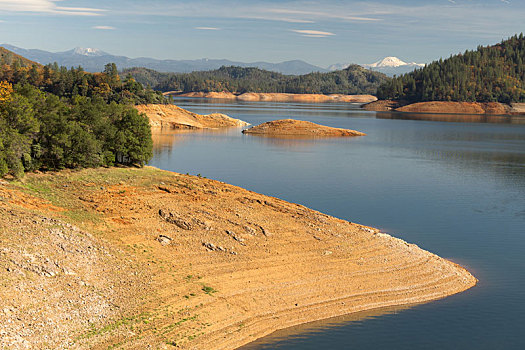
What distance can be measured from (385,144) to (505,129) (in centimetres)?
7250

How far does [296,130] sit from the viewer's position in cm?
14475

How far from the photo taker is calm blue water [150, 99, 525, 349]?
28984 millimetres

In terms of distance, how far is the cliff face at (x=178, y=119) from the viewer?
152 m

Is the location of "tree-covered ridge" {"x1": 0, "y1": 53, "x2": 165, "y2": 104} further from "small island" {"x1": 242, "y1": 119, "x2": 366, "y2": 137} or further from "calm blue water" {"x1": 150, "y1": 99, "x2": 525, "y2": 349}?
"small island" {"x1": 242, "y1": 119, "x2": 366, "y2": 137}

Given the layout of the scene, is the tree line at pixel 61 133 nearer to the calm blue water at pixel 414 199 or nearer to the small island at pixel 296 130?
the calm blue water at pixel 414 199

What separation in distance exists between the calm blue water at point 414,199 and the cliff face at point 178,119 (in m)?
16.5

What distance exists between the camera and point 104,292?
2867cm

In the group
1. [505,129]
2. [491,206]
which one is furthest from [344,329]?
[505,129]

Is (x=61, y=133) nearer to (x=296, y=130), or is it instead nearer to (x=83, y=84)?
(x=296, y=130)

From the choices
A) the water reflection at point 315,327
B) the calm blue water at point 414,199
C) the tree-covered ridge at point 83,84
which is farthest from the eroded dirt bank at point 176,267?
the tree-covered ridge at point 83,84

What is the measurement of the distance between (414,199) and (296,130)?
3378 inches

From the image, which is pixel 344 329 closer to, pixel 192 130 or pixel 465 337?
pixel 465 337

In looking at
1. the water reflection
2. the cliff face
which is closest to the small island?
the cliff face

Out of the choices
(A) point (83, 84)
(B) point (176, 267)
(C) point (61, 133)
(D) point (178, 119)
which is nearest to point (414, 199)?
(B) point (176, 267)
